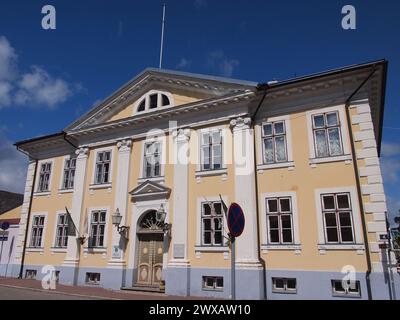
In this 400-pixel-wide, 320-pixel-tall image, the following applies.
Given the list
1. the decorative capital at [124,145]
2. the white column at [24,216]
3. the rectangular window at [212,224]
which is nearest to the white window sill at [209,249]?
the rectangular window at [212,224]

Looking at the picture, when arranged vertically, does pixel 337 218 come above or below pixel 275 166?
below

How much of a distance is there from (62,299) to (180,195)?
20.0ft

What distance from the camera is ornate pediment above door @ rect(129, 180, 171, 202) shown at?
15828 millimetres

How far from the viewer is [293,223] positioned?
42.8 ft

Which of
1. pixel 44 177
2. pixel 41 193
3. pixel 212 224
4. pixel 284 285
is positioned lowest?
pixel 284 285

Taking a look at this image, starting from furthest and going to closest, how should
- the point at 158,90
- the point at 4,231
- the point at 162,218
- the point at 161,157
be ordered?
the point at 4,231 < the point at 158,90 < the point at 161,157 < the point at 162,218

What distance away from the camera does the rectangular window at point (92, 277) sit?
16.7 meters

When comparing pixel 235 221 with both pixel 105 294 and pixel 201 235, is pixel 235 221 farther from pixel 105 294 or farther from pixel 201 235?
pixel 105 294

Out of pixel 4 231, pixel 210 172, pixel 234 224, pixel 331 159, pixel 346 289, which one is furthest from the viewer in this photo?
pixel 4 231

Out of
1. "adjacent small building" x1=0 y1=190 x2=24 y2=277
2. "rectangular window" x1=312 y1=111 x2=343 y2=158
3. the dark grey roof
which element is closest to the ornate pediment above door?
"rectangular window" x1=312 y1=111 x2=343 y2=158

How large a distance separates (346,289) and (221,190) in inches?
232

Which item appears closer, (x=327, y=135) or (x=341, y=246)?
(x=341, y=246)

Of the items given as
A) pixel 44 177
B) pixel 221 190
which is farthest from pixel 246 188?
pixel 44 177
